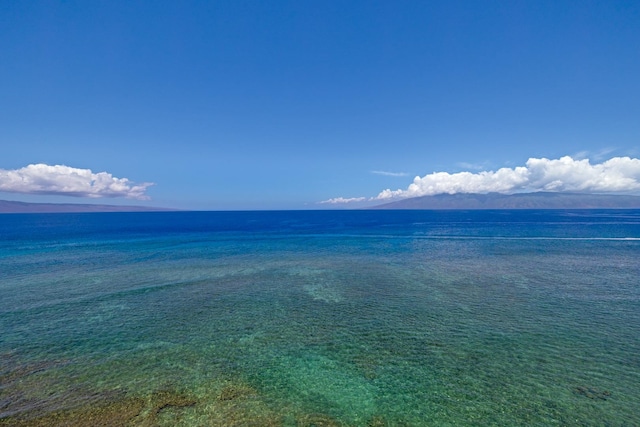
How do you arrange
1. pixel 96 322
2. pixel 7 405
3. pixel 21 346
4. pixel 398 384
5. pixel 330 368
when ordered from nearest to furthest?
pixel 7 405 → pixel 398 384 → pixel 330 368 → pixel 21 346 → pixel 96 322

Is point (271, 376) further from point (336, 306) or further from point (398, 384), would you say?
point (336, 306)

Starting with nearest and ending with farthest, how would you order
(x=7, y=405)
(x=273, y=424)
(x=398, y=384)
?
(x=273, y=424)
(x=7, y=405)
(x=398, y=384)

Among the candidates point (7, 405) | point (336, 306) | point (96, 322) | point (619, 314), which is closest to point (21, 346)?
point (96, 322)

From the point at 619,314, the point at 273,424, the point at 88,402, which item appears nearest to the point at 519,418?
the point at 273,424

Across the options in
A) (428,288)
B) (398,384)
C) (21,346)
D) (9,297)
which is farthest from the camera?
(428,288)

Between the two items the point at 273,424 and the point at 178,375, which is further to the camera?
the point at 178,375

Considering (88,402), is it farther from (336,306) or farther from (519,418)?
(519,418)
